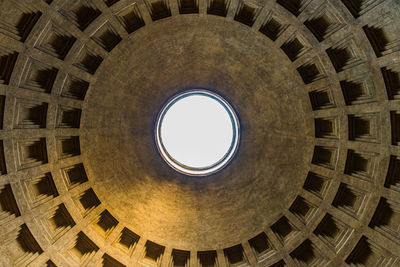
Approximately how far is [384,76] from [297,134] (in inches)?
244

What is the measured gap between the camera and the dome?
1828 cm

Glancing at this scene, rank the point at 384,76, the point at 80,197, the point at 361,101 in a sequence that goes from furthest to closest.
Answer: the point at 80,197
the point at 361,101
the point at 384,76

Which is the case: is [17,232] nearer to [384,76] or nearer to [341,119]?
[341,119]

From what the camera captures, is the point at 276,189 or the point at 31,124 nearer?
the point at 31,124

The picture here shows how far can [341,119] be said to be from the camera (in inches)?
796

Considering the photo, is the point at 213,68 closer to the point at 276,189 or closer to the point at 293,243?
the point at 276,189

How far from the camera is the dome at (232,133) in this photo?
18.3 metres

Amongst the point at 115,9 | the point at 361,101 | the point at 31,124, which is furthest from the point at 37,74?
the point at 361,101

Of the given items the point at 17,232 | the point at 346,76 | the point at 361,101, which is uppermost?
the point at 346,76

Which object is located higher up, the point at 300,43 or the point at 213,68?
the point at 300,43

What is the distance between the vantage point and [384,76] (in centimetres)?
1800

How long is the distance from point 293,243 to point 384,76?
1180 cm

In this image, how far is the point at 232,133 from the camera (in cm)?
2498

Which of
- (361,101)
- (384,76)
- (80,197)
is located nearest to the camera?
(384,76)
